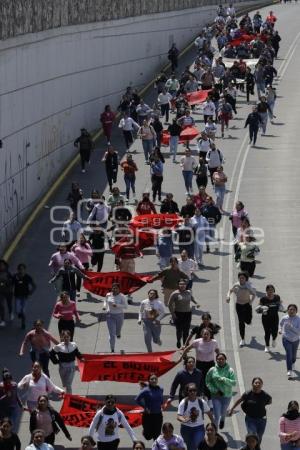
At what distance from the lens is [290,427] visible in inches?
725

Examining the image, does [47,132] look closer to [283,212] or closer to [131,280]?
[283,212]

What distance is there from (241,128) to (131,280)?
20.7 metres

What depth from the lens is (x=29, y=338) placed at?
2230cm

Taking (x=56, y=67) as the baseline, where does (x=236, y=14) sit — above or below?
below

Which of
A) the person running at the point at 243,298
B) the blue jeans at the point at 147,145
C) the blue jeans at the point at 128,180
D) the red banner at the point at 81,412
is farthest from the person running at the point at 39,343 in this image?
the blue jeans at the point at 147,145

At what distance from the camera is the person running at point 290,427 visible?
18.3 meters

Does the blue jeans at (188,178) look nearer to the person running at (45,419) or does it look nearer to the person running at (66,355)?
the person running at (66,355)

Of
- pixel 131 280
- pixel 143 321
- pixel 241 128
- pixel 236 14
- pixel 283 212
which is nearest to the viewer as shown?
pixel 143 321

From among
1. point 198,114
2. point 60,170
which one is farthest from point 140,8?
point 60,170

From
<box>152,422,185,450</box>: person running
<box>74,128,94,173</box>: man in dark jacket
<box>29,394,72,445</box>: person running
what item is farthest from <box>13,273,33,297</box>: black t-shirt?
<box>74,128,94,173</box>: man in dark jacket

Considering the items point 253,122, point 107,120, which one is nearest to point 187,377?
point 253,122

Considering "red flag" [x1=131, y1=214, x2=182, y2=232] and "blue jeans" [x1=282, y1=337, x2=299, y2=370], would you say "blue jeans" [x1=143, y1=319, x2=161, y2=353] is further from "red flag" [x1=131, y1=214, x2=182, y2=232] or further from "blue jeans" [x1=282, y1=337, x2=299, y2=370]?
"red flag" [x1=131, y1=214, x2=182, y2=232]

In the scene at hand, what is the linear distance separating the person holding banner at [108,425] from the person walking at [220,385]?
82.9 inches

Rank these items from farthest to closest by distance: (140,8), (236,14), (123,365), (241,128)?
(236,14), (140,8), (241,128), (123,365)
